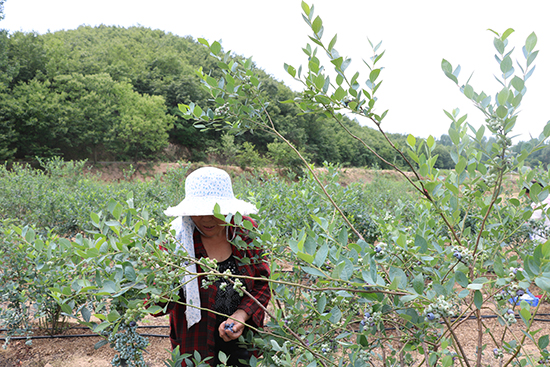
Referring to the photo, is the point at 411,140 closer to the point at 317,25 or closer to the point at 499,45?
the point at 499,45

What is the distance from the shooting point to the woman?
153 centimetres

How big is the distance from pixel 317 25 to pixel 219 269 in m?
1.25

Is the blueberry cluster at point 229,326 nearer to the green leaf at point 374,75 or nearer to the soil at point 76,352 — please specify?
the green leaf at point 374,75

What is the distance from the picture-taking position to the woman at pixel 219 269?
1.53 meters

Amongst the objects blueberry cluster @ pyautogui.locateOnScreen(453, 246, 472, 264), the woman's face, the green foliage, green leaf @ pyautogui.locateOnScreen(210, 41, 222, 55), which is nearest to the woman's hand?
the woman's face

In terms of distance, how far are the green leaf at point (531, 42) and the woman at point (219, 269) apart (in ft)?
3.83

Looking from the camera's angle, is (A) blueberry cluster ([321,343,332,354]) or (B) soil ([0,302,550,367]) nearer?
(A) blueberry cluster ([321,343,332,354])

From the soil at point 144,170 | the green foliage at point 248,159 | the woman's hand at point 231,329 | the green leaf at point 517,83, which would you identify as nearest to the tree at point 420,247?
the green leaf at point 517,83

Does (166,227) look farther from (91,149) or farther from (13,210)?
(91,149)

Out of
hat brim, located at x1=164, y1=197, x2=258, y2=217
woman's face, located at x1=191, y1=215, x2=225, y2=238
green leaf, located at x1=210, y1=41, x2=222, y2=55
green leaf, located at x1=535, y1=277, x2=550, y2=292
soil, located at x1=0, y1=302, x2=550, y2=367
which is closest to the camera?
green leaf, located at x1=535, y1=277, x2=550, y2=292

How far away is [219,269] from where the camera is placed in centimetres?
167

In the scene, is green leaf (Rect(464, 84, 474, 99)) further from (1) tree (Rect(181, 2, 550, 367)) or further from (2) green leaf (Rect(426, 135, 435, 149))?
(2) green leaf (Rect(426, 135, 435, 149))

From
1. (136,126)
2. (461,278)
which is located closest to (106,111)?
(136,126)

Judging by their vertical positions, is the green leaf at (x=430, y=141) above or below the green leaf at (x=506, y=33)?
below
